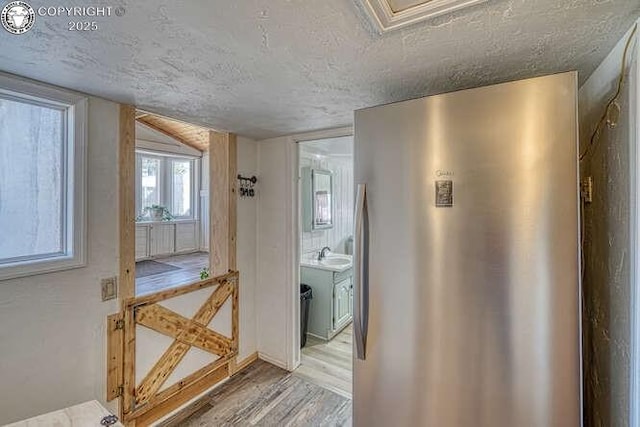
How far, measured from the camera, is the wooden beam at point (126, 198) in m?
1.75

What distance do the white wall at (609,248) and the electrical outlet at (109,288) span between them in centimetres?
241

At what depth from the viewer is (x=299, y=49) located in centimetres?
110

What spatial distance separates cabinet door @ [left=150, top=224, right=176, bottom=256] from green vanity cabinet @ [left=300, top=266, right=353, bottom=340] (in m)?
2.83

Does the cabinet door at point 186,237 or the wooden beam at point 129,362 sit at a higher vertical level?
the cabinet door at point 186,237

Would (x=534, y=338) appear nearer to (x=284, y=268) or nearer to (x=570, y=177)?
(x=570, y=177)

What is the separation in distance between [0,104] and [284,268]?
205 centimetres

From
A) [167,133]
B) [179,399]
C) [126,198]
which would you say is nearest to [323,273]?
[179,399]

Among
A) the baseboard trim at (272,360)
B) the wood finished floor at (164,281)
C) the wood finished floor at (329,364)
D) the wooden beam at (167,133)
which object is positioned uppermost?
the wooden beam at (167,133)

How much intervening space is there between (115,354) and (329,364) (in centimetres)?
176

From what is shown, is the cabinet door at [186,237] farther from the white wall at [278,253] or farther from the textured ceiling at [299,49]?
the textured ceiling at [299,49]

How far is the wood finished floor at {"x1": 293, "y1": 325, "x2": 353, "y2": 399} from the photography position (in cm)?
240

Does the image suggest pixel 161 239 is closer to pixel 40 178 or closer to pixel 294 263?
pixel 294 263

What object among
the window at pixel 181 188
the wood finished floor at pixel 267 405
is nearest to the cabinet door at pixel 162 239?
the window at pixel 181 188

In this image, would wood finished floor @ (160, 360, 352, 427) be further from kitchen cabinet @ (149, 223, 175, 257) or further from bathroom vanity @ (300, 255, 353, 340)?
kitchen cabinet @ (149, 223, 175, 257)
